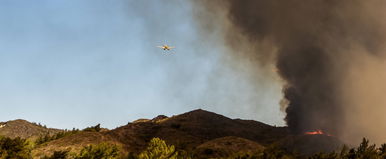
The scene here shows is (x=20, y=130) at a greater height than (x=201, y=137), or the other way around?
(x=20, y=130)

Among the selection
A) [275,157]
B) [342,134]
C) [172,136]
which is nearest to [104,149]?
[275,157]


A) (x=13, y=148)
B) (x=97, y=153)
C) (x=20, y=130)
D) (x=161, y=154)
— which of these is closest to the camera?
(x=161, y=154)

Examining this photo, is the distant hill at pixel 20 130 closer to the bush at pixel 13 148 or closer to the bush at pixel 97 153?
the bush at pixel 13 148

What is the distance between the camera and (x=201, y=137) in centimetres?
5588

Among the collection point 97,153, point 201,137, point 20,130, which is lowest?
point 97,153

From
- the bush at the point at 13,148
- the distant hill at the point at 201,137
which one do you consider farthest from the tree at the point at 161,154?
the bush at the point at 13,148

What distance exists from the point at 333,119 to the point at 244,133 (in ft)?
54.6

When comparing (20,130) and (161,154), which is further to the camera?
(20,130)

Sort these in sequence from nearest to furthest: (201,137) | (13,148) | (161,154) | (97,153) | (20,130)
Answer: (161,154) < (97,153) < (13,148) < (201,137) < (20,130)

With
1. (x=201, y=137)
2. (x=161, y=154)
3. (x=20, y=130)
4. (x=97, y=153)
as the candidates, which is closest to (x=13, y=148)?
(x=97, y=153)

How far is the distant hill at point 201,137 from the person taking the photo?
127 feet

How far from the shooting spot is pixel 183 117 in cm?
6900

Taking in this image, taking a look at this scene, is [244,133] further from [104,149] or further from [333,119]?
[104,149]

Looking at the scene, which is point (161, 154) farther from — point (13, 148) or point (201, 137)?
point (201, 137)
